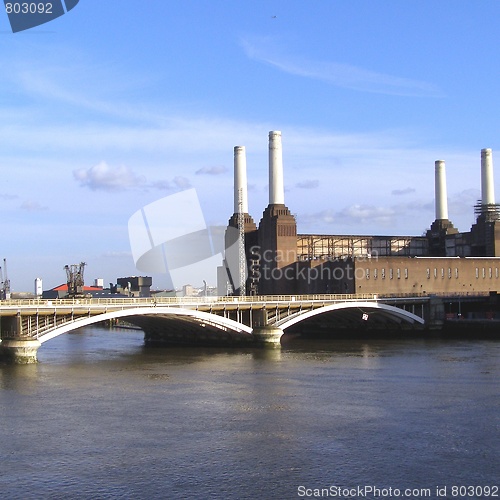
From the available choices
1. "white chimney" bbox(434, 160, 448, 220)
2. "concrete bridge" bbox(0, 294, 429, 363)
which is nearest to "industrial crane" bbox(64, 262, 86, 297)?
"concrete bridge" bbox(0, 294, 429, 363)

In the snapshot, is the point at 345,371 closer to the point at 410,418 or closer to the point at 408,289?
the point at 410,418

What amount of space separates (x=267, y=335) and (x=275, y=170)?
35.5 meters

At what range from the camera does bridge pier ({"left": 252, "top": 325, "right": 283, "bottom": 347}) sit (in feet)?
236

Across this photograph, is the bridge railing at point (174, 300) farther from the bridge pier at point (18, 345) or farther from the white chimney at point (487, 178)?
the white chimney at point (487, 178)

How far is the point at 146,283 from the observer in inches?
6742

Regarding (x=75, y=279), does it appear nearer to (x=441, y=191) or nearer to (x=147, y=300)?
(x=147, y=300)

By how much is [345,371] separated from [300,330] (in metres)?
46.6

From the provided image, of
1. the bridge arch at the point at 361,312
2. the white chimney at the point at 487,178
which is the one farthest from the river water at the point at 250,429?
the white chimney at the point at 487,178

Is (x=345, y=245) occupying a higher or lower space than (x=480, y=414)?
higher

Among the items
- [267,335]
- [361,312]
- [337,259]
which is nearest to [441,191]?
[337,259]

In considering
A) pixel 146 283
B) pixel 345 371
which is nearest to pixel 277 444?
pixel 345 371

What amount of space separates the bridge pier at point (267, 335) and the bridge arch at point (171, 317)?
35.3 inches

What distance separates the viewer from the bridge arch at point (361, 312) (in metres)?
74.9

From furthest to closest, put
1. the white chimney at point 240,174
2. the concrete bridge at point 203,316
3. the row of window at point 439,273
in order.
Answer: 1. the white chimney at point 240,174
2. the row of window at point 439,273
3. the concrete bridge at point 203,316
